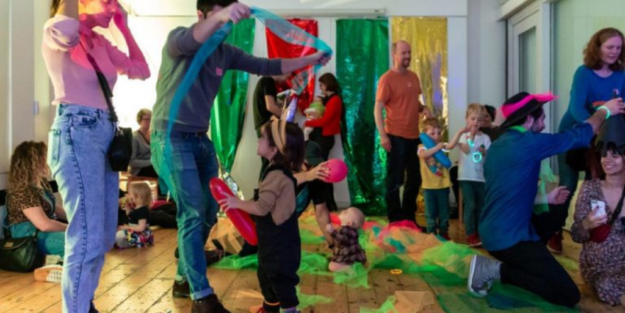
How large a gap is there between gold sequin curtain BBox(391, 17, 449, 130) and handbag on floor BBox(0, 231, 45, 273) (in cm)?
470

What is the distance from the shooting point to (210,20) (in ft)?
7.64

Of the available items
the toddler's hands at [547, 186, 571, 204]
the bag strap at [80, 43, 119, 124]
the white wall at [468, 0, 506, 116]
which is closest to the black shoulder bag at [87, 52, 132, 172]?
the bag strap at [80, 43, 119, 124]

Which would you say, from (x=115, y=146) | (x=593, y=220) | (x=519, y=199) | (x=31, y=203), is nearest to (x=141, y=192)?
(x=31, y=203)

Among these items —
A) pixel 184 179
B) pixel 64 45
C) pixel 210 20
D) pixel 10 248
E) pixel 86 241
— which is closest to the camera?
pixel 64 45

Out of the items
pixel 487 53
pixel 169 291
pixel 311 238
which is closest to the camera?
pixel 169 291

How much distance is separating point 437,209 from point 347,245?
4.95 ft

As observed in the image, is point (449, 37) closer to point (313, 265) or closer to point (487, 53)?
point (487, 53)

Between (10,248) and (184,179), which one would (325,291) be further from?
(10,248)

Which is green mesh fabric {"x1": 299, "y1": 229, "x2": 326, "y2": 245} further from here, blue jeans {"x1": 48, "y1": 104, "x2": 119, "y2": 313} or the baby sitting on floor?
blue jeans {"x1": 48, "y1": 104, "x2": 119, "y2": 313}

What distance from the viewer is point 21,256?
3.81 meters

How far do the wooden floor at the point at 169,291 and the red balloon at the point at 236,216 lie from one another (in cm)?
43

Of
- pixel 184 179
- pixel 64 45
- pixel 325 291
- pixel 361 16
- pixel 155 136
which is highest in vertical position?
pixel 361 16

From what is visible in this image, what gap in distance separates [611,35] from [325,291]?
2.26 metres

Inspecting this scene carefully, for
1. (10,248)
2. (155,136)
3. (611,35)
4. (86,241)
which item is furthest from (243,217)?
(611,35)
